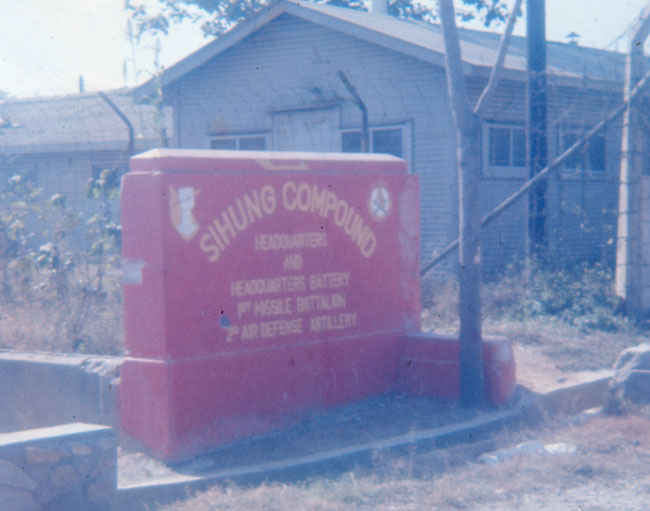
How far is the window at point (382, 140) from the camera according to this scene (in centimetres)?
1319

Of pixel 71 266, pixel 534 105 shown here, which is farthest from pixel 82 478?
pixel 534 105

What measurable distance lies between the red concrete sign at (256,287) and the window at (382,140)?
579cm

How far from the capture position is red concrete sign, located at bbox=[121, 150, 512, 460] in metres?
5.78

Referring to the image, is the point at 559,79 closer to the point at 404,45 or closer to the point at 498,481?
the point at 404,45

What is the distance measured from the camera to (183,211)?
5.85 meters

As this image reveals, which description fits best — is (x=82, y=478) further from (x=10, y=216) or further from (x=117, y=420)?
(x=10, y=216)

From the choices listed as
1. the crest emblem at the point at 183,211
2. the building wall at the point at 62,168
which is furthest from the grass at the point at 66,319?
the building wall at the point at 62,168

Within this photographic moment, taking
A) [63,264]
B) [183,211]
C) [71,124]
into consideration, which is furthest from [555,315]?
[71,124]

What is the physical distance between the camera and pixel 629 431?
6555 mm

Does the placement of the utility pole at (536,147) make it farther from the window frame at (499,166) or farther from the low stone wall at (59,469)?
the low stone wall at (59,469)

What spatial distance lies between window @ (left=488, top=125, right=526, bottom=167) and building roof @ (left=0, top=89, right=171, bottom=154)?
24.3 feet

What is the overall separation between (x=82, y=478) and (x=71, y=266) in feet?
14.8

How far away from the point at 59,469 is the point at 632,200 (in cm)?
738

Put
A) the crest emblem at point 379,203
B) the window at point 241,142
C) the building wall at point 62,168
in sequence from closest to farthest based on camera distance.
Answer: the crest emblem at point 379,203 → the window at point 241,142 → the building wall at point 62,168
